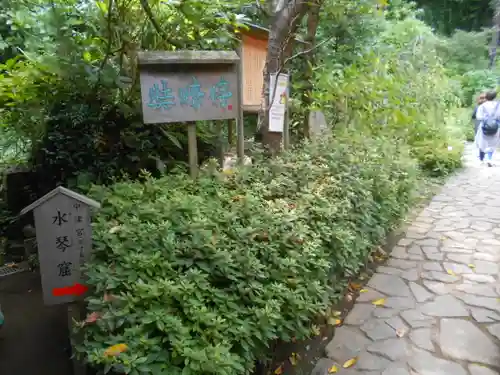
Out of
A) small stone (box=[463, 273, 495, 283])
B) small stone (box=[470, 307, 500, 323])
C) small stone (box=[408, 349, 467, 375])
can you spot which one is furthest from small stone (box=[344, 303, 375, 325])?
small stone (box=[463, 273, 495, 283])

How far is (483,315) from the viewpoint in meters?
4.04

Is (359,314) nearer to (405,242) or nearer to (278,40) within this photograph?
(405,242)

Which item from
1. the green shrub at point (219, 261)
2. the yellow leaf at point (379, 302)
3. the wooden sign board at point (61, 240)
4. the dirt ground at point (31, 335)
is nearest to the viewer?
the green shrub at point (219, 261)

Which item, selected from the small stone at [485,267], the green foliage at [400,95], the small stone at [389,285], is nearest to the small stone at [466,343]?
the small stone at [389,285]

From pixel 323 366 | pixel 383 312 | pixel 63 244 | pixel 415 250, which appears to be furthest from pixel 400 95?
pixel 63 244

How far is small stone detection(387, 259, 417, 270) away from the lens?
522 centimetres

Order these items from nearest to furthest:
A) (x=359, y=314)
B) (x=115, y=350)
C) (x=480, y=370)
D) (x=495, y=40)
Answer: (x=115, y=350) → (x=480, y=370) → (x=359, y=314) → (x=495, y=40)

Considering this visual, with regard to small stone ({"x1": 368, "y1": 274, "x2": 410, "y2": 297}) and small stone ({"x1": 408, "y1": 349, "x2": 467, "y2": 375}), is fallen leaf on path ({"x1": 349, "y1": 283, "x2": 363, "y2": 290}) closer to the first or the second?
small stone ({"x1": 368, "y1": 274, "x2": 410, "y2": 297})

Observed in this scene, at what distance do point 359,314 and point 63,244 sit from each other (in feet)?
9.53

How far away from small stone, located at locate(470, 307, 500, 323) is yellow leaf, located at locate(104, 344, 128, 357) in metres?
3.39

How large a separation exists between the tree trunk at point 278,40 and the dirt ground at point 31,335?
298cm

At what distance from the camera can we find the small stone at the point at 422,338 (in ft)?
11.7

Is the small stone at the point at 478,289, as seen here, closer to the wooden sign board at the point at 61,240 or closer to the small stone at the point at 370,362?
the small stone at the point at 370,362

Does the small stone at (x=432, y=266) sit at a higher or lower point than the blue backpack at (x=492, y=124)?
lower
